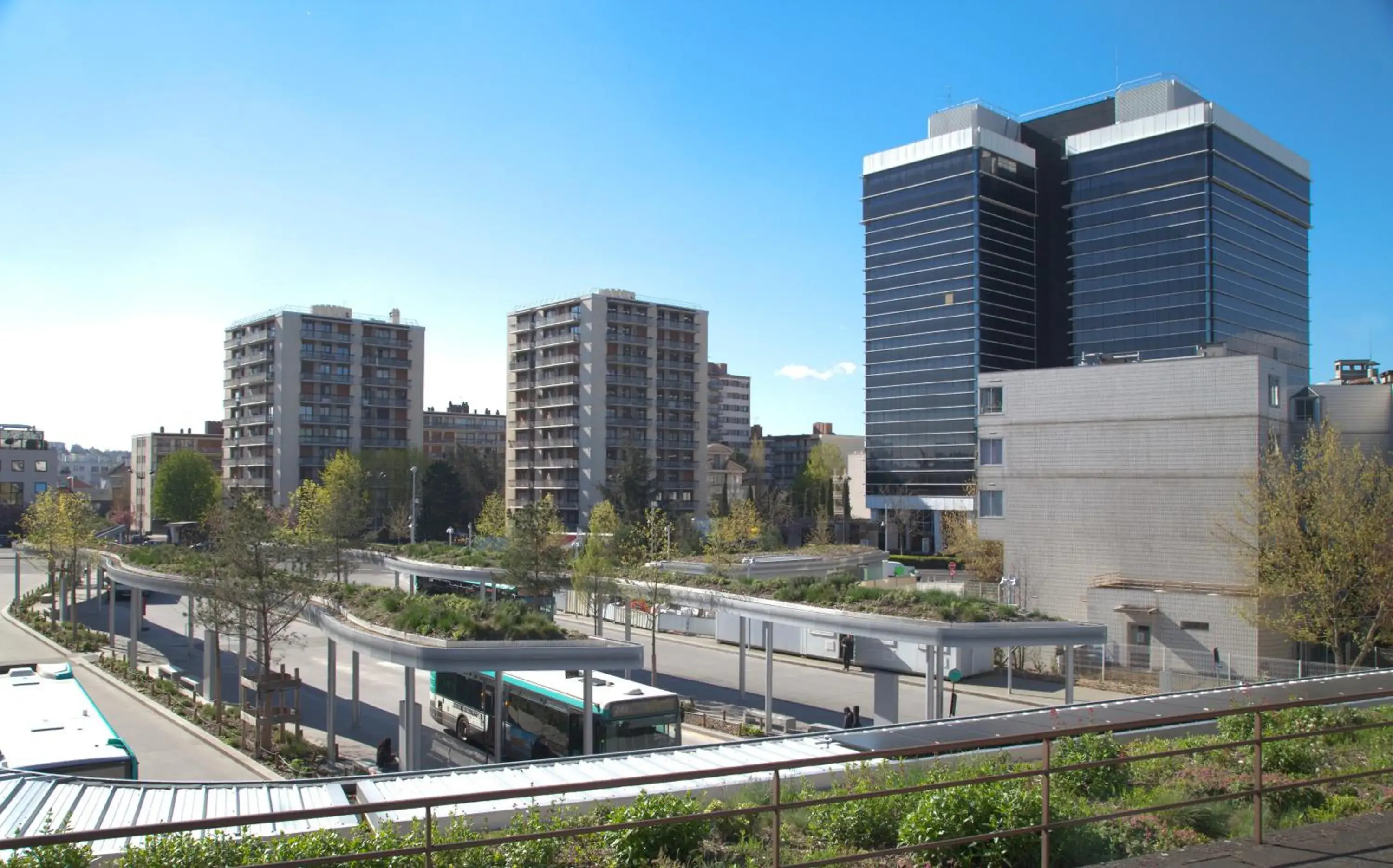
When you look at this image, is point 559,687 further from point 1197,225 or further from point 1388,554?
point 1197,225

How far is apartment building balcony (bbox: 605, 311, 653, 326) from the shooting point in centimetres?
8306

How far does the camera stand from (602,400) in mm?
82750

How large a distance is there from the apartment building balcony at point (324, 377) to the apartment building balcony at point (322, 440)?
496 cm

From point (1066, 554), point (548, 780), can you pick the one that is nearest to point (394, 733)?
point (548, 780)

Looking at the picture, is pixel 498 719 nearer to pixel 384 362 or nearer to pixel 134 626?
pixel 134 626

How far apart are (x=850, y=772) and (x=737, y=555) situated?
104 ft

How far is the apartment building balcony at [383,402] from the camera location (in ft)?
290

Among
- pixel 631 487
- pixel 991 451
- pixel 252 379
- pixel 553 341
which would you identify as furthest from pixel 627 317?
pixel 991 451

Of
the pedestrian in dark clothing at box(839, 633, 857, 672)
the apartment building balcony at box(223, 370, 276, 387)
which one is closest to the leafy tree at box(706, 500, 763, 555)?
the pedestrian in dark clothing at box(839, 633, 857, 672)

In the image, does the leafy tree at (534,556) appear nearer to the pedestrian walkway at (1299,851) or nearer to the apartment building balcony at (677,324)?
the pedestrian walkway at (1299,851)

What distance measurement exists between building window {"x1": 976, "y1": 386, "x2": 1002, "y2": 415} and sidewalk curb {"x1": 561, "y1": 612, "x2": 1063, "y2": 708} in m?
14.6

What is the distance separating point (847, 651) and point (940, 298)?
206 feet

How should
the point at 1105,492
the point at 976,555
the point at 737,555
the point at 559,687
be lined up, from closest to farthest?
the point at 559,687 < the point at 1105,492 < the point at 737,555 < the point at 976,555

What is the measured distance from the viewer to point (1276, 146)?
94438 mm
